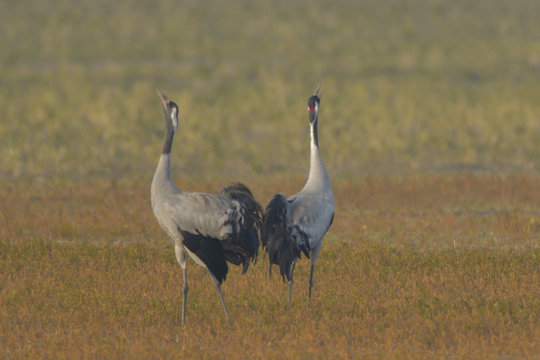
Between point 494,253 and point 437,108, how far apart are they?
20.0 meters

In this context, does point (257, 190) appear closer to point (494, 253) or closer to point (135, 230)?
point (135, 230)

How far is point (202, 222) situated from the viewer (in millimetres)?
9609

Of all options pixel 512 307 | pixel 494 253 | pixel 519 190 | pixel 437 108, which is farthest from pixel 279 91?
pixel 512 307

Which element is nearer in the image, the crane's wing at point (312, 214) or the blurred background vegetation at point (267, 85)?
the crane's wing at point (312, 214)

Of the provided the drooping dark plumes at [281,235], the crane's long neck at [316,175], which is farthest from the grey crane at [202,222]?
the crane's long neck at [316,175]

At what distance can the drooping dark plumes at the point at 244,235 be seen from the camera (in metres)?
9.81

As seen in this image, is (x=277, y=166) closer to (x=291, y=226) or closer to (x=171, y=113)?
(x=291, y=226)

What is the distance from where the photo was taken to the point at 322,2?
56406mm

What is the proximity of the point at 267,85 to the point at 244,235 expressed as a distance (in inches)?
1039

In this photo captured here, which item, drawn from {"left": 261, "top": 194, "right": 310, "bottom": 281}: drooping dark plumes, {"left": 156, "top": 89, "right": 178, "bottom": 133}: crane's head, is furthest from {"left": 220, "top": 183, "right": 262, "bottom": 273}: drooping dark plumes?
{"left": 156, "top": 89, "right": 178, "bottom": 133}: crane's head

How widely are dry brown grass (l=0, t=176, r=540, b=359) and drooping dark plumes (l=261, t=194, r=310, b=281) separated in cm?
67

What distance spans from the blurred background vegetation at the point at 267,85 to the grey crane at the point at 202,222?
37.9 ft

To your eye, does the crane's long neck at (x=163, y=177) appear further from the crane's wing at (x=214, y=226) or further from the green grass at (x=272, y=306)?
the green grass at (x=272, y=306)

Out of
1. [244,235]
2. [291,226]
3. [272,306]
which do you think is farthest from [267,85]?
[244,235]
